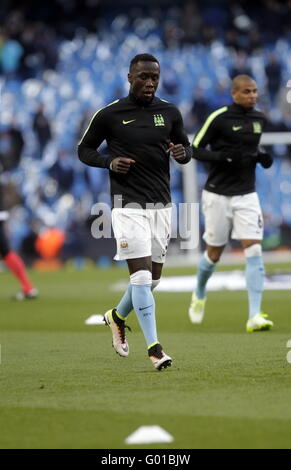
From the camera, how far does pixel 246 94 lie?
1103 centimetres

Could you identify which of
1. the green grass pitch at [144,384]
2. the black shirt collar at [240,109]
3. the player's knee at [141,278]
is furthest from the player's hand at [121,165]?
the black shirt collar at [240,109]

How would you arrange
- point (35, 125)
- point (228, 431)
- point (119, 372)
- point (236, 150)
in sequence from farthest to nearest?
point (35, 125) → point (236, 150) → point (119, 372) → point (228, 431)

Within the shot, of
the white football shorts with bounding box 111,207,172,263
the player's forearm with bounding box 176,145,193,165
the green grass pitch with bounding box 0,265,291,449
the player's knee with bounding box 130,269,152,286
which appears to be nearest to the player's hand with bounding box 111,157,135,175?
the white football shorts with bounding box 111,207,172,263

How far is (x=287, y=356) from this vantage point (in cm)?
836

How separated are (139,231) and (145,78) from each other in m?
→ 1.14

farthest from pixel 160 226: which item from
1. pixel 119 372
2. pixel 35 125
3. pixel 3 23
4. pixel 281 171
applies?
pixel 3 23

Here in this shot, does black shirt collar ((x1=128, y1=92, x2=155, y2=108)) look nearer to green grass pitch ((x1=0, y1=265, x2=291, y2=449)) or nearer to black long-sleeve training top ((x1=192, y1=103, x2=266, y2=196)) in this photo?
green grass pitch ((x1=0, y1=265, x2=291, y2=449))

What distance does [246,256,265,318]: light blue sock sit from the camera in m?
10.6

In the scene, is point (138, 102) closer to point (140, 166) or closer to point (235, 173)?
point (140, 166)

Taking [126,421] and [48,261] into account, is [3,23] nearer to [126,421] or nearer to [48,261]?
[48,261]

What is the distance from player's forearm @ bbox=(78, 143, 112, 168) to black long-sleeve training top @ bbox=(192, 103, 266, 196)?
262 cm

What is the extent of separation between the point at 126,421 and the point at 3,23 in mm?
24872

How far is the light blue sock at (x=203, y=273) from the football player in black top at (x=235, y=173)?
0.03 ft

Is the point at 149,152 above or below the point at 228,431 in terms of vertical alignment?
above
